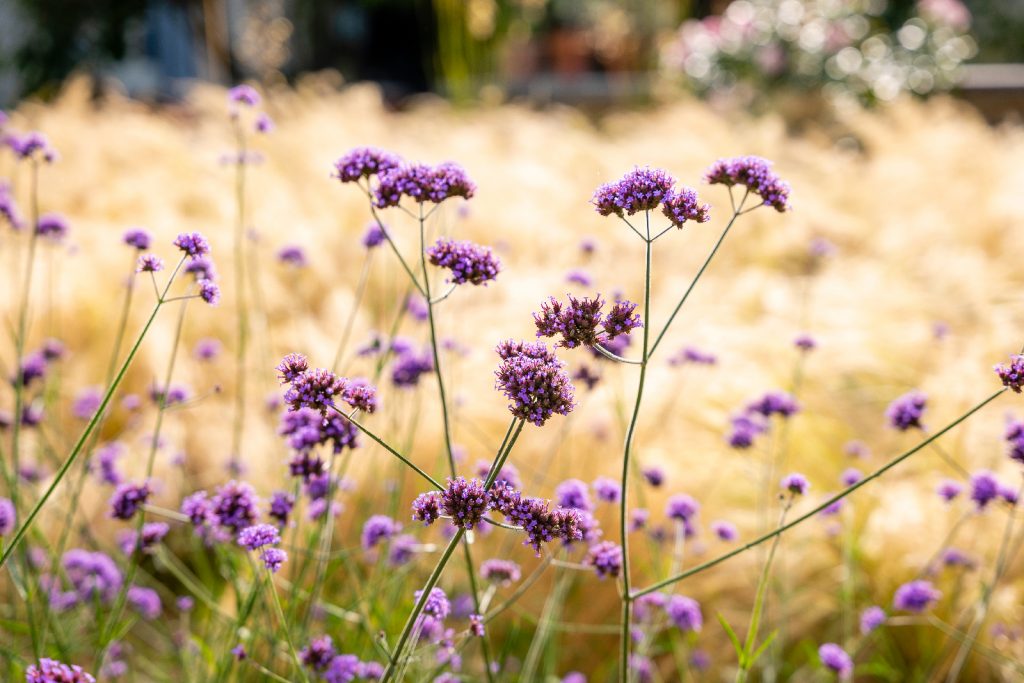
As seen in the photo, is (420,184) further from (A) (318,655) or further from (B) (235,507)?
(A) (318,655)

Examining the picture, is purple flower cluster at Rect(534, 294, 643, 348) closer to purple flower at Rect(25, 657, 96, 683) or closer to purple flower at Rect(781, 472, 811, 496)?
purple flower at Rect(781, 472, 811, 496)

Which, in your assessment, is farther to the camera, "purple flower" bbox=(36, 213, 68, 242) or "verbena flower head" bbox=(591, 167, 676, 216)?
"purple flower" bbox=(36, 213, 68, 242)

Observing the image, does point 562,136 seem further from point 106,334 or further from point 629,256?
point 106,334

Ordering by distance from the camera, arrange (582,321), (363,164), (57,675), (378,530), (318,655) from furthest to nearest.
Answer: (378,530), (318,655), (363,164), (582,321), (57,675)

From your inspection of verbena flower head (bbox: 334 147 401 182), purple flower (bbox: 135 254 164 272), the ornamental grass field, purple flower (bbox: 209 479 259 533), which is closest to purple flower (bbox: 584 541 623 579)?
the ornamental grass field

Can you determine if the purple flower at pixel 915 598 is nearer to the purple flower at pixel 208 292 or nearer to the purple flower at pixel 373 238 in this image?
the purple flower at pixel 373 238

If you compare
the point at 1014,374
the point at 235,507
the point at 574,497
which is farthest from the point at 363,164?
the point at 1014,374
